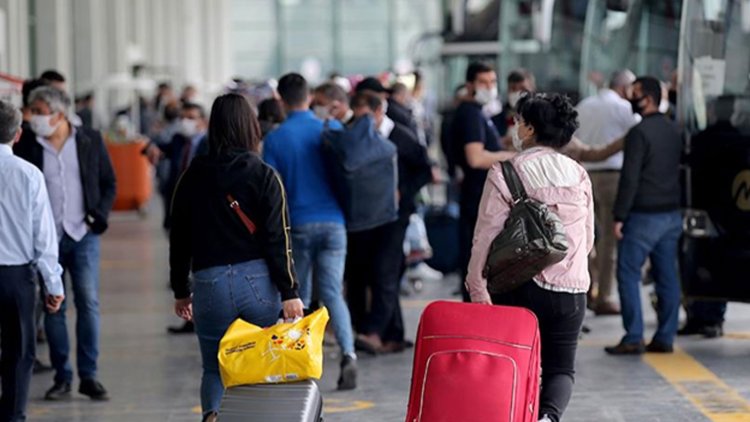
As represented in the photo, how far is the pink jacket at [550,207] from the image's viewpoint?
7.16m

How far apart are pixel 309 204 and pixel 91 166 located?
126 cm

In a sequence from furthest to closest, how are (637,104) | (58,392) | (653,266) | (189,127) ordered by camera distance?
(189,127), (653,266), (637,104), (58,392)

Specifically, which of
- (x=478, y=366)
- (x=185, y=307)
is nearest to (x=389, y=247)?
(x=185, y=307)

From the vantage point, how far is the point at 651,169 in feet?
35.6

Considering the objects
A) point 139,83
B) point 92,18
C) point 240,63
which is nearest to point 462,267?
point 139,83

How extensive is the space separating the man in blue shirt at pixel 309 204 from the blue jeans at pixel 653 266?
215 cm

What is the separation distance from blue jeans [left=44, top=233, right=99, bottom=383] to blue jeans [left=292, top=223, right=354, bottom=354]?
1.18 m

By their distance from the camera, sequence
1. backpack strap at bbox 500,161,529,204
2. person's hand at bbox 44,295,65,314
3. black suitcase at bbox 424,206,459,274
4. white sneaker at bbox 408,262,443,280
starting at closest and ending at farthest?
backpack strap at bbox 500,161,529,204, person's hand at bbox 44,295,65,314, black suitcase at bbox 424,206,459,274, white sneaker at bbox 408,262,443,280

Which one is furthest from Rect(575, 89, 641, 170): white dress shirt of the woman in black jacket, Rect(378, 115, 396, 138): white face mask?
the woman in black jacket

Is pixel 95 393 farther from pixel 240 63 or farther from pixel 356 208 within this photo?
pixel 240 63

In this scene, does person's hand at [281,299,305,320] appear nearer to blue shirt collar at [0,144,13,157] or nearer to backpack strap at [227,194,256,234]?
backpack strap at [227,194,256,234]

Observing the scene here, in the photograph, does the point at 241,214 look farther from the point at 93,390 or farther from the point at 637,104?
the point at 637,104

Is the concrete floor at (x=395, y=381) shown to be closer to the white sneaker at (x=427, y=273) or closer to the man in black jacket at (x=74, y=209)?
the man in black jacket at (x=74, y=209)

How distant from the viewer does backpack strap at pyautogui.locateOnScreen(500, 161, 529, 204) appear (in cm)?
715
